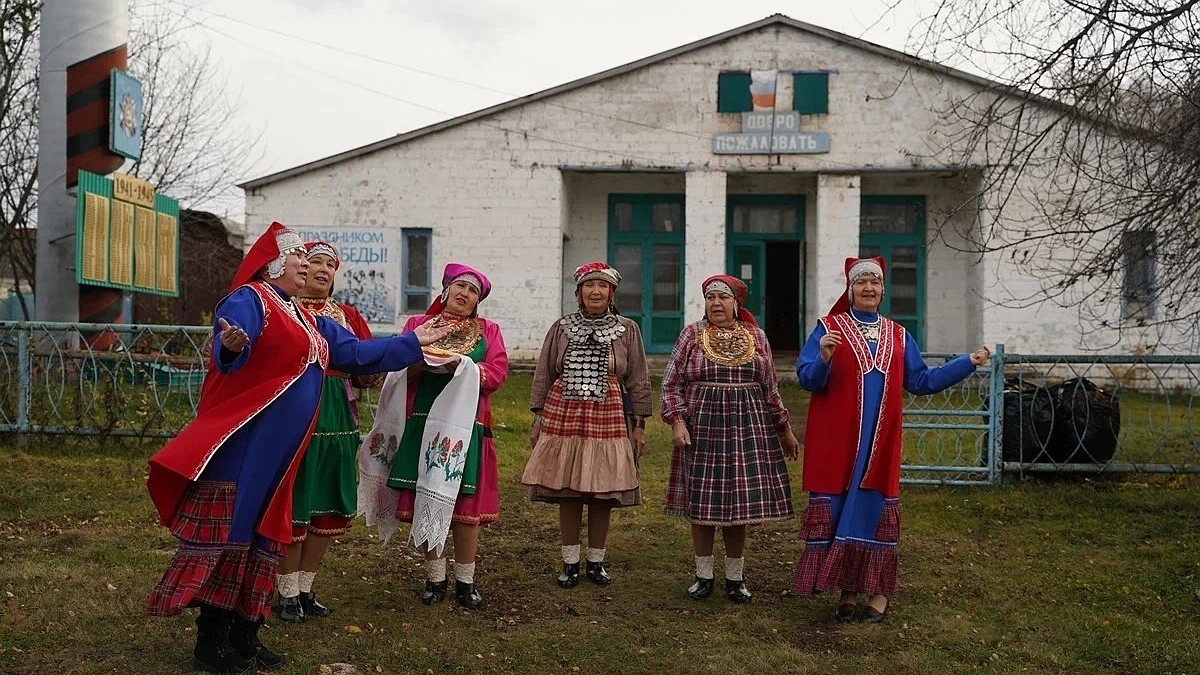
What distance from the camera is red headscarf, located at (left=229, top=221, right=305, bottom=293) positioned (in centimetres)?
389

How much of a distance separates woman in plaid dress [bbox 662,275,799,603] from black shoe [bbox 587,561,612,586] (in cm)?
47

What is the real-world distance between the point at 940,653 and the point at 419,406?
2.65 metres

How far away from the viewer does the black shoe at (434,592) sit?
5.07 m

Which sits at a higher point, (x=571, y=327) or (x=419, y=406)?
(x=571, y=327)

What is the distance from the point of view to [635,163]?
1656 cm

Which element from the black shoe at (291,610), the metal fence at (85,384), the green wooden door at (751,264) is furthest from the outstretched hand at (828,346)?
the green wooden door at (751,264)

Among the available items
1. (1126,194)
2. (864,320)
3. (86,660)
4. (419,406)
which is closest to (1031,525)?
(1126,194)

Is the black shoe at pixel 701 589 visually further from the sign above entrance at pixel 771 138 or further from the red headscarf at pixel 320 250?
the sign above entrance at pixel 771 138

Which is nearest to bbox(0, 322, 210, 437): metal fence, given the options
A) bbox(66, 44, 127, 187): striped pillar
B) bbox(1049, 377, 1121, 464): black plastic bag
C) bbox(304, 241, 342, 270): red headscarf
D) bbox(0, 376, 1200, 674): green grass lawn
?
bbox(0, 376, 1200, 674): green grass lawn

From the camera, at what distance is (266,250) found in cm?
395

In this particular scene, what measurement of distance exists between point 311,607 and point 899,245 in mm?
14690

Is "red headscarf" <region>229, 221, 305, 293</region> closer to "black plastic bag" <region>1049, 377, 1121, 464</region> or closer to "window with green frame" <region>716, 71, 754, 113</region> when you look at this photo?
"black plastic bag" <region>1049, 377, 1121, 464</region>

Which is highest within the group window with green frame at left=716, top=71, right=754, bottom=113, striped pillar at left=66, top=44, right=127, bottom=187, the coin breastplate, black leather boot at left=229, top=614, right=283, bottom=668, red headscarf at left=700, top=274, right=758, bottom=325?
window with green frame at left=716, top=71, right=754, bottom=113

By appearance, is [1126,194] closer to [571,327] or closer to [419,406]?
[571,327]
